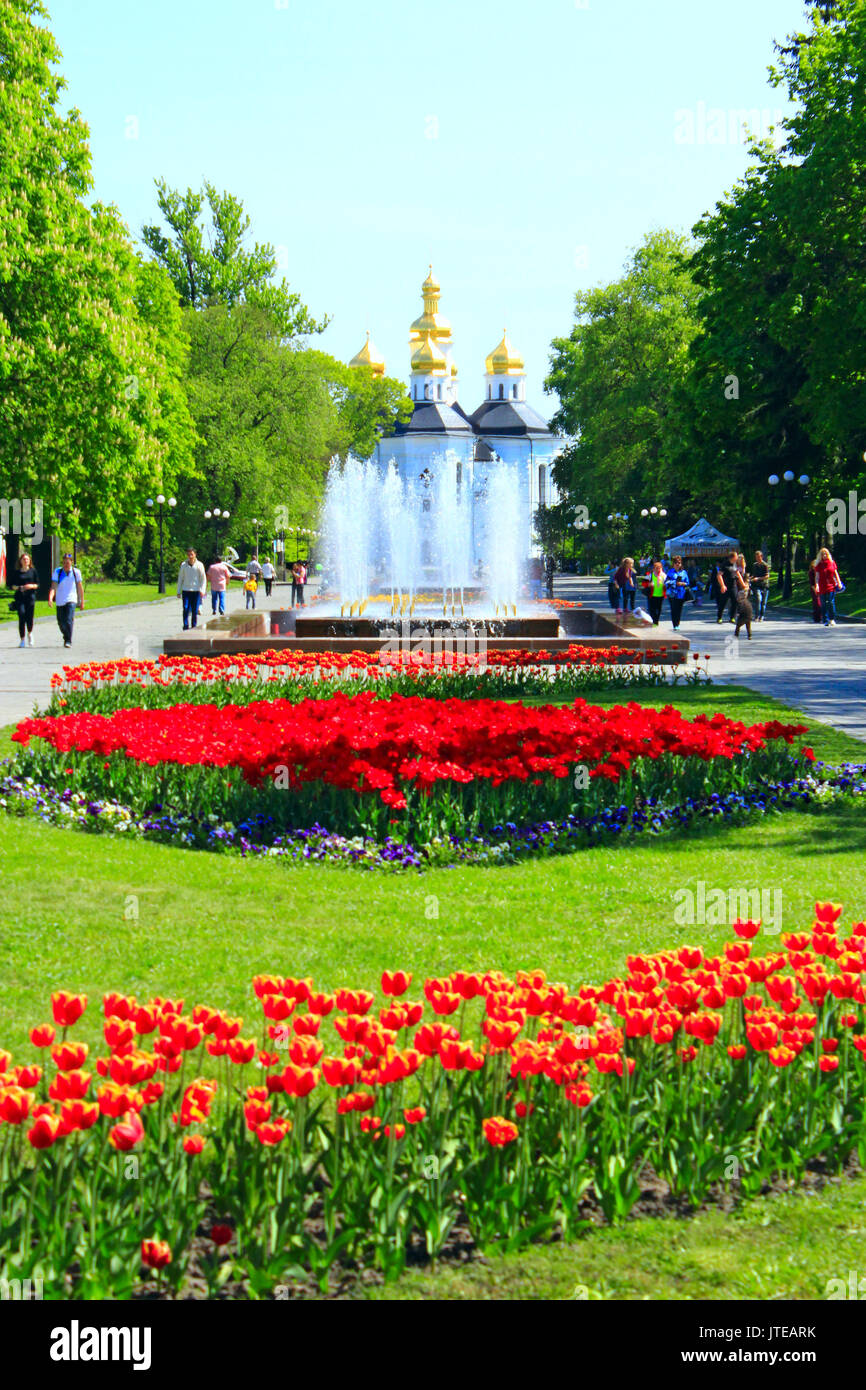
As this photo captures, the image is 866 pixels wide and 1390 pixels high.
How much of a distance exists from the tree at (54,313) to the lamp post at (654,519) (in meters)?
31.6

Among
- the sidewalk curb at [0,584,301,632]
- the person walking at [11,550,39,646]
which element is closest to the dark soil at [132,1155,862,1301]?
the person walking at [11,550,39,646]

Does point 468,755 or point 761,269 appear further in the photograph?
point 761,269

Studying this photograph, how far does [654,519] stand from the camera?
6222 centimetres

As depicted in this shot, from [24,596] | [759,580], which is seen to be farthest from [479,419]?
[24,596]

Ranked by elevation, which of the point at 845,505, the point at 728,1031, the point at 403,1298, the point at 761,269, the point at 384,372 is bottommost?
the point at 403,1298

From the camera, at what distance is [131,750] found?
9992 mm

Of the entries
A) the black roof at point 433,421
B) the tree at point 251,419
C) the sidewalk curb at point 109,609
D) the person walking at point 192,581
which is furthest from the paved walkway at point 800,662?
the black roof at point 433,421

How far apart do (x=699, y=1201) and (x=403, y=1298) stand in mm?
942

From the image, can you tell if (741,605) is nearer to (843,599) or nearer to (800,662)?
(800,662)

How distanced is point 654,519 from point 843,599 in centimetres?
2409

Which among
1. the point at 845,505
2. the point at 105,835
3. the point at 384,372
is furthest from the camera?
the point at 384,372

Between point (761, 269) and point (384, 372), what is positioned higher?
point (384, 372)

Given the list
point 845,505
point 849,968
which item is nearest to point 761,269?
point 845,505

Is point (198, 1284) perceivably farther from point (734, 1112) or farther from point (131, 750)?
point (131, 750)
